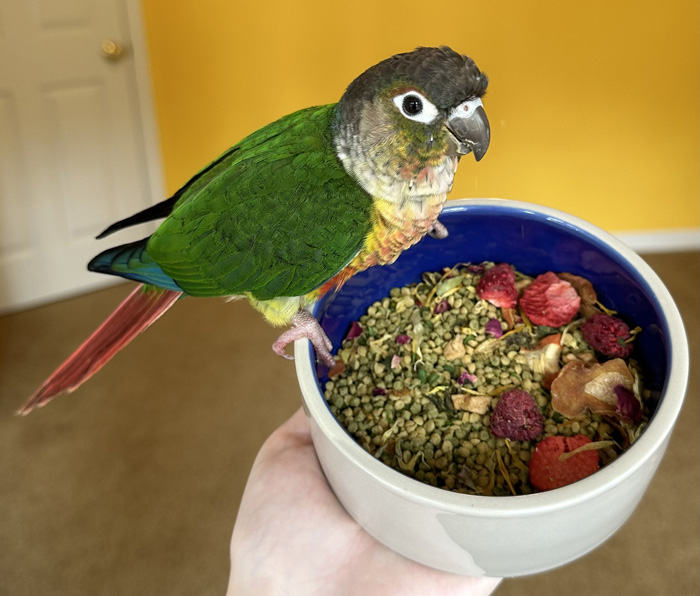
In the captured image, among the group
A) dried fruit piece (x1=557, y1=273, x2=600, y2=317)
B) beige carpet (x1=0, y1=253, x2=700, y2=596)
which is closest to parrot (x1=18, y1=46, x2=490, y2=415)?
dried fruit piece (x1=557, y1=273, x2=600, y2=317)

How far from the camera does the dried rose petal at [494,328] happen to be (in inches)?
30.1

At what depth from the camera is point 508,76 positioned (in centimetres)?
177

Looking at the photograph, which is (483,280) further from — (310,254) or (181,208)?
(181,208)

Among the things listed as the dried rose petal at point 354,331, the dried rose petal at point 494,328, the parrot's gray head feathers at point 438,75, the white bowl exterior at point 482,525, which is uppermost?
the parrot's gray head feathers at point 438,75

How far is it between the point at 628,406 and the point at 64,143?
71.9 inches

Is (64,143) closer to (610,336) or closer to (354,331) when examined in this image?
(354,331)

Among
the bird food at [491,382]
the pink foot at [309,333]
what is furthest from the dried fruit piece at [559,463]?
the pink foot at [309,333]

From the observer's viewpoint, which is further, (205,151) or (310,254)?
(205,151)

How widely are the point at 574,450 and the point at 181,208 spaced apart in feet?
1.51

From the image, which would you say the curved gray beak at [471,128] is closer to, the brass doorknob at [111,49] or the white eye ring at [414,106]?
the white eye ring at [414,106]

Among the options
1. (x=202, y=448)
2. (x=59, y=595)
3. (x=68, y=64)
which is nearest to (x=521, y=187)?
(x=202, y=448)

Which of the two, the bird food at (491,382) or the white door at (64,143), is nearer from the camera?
the bird food at (491,382)

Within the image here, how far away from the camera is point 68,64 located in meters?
1.84

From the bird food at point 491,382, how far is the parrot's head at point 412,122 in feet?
0.72
